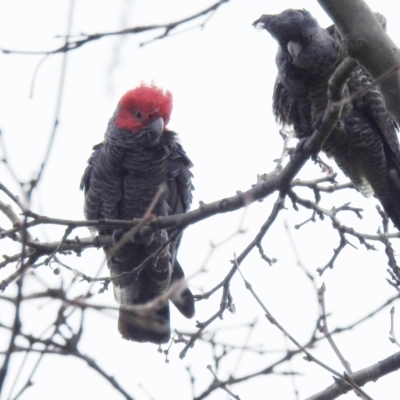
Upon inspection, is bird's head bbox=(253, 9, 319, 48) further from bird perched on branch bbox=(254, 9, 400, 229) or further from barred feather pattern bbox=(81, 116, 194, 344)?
barred feather pattern bbox=(81, 116, 194, 344)

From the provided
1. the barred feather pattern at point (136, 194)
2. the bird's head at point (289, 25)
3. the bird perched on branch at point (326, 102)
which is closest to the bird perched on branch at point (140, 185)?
the barred feather pattern at point (136, 194)

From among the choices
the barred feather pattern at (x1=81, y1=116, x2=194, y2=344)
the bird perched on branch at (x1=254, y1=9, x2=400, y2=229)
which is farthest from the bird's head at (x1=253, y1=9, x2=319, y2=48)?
the barred feather pattern at (x1=81, y1=116, x2=194, y2=344)

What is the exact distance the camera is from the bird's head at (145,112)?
21.3 feet

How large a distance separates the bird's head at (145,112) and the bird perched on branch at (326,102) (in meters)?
0.98

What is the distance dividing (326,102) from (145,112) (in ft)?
5.23

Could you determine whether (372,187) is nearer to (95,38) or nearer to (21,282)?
(95,38)

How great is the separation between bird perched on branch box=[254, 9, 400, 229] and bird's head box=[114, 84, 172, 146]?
982 mm

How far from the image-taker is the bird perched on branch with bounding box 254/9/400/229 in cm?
598

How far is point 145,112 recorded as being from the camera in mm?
6594

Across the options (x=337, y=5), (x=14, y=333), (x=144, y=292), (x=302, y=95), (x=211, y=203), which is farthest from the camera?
(x=144, y=292)

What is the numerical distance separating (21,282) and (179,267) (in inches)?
180

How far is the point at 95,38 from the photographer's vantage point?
9.95 ft

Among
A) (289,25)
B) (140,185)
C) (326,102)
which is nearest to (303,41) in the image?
(289,25)

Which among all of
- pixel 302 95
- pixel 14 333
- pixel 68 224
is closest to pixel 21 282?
pixel 14 333
